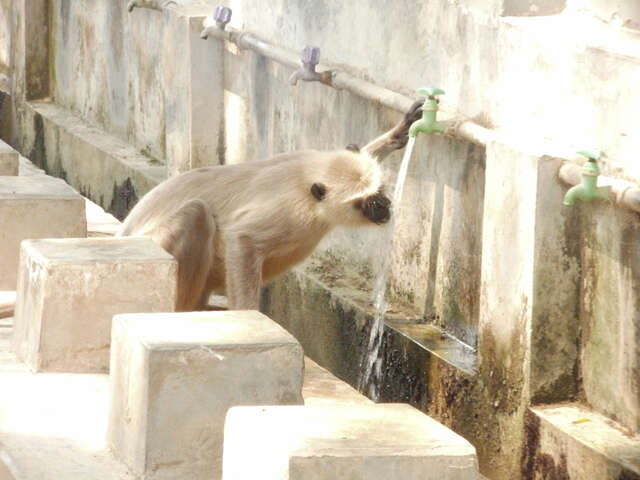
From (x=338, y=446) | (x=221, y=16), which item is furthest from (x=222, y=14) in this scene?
(x=338, y=446)

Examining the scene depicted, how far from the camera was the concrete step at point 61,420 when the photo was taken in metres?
4.76

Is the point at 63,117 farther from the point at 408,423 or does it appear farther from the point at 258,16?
the point at 408,423

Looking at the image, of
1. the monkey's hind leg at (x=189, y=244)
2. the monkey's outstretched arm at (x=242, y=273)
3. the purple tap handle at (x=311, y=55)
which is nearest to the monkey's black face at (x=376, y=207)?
the monkey's outstretched arm at (x=242, y=273)

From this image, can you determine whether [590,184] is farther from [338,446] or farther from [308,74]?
[308,74]

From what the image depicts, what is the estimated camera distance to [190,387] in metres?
4.73

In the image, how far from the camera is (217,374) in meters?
4.77

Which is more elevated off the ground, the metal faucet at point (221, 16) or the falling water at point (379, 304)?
the metal faucet at point (221, 16)

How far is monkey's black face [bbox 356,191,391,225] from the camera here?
21.1 feet

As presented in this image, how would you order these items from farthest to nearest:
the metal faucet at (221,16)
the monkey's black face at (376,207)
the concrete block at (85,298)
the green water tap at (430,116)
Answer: the metal faucet at (221,16) → the monkey's black face at (376,207) → the green water tap at (430,116) → the concrete block at (85,298)

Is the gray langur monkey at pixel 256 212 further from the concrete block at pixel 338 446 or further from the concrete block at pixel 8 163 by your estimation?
the concrete block at pixel 338 446

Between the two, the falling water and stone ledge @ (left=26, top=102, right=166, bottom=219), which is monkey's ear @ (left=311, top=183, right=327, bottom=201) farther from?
stone ledge @ (left=26, top=102, right=166, bottom=219)

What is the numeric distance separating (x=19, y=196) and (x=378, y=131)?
5.69 ft

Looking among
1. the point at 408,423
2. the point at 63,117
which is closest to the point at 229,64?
the point at 63,117

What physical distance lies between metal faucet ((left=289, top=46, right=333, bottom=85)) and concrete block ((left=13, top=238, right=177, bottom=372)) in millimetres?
1887
